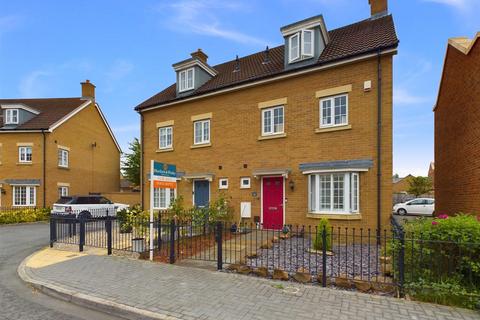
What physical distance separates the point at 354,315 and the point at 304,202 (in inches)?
286

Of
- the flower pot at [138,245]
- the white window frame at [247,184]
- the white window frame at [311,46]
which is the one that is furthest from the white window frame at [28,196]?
the white window frame at [311,46]

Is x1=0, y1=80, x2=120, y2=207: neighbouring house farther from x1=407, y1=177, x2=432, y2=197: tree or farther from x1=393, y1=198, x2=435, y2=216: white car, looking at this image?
x1=407, y1=177, x2=432, y2=197: tree

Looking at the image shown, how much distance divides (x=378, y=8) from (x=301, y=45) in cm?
501

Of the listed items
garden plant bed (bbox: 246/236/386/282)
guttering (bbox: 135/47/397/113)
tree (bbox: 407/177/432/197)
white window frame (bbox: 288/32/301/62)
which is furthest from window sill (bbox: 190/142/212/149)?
tree (bbox: 407/177/432/197)

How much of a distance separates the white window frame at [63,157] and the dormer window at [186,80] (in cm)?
1389

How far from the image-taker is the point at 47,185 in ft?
74.4

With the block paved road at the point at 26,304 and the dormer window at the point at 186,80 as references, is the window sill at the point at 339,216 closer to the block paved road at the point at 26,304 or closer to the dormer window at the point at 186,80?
the block paved road at the point at 26,304

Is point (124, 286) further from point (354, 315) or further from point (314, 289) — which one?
point (354, 315)

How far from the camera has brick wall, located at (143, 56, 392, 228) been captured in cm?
1059

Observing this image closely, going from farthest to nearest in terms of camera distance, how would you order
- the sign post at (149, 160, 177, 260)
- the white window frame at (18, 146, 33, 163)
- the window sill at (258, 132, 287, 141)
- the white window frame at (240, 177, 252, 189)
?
the white window frame at (18, 146, 33, 163), the white window frame at (240, 177, 252, 189), the window sill at (258, 132, 287, 141), the sign post at (149, 160, 177, 260)

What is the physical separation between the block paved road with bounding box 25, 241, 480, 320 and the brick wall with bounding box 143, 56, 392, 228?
5.71 m

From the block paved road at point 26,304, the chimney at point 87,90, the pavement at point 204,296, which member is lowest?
the block paved road at point 26,304

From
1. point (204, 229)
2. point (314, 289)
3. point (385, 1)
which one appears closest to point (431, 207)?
point (385, 1)

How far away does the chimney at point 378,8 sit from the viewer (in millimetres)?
13989
